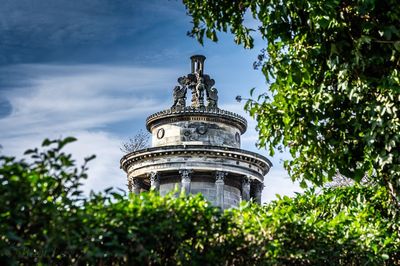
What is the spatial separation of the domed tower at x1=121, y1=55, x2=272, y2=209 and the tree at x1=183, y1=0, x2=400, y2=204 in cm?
2517

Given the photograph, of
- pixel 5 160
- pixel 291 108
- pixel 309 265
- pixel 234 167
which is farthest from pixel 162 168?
pixel 5 160

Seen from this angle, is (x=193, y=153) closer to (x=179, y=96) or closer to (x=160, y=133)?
(x=160, y=133)

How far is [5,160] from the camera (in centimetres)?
536

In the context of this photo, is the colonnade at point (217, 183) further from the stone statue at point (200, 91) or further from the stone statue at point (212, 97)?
the stone statue at point (212, 97)

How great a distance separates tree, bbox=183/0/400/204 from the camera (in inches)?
363

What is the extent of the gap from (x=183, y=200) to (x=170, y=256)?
2.69ft

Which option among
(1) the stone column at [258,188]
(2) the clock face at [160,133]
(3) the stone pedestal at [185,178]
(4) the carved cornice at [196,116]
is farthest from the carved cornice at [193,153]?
(4) the carved cornice at [196,116]

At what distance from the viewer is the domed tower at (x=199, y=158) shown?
36750mm

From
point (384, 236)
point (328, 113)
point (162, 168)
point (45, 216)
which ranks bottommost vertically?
point (45, 216)

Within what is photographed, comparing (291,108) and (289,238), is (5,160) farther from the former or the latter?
(291,108)

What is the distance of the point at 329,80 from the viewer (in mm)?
10469

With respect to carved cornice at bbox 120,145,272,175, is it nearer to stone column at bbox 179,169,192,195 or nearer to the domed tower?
the domed tower

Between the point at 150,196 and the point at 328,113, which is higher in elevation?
the point at 328,113

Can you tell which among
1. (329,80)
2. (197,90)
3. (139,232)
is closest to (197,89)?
(197,90)
